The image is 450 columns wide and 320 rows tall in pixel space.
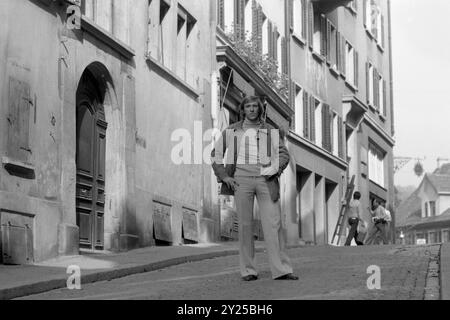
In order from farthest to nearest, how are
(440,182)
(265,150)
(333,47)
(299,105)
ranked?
1. (440,182)
2. (333,47)
3. (299,105)
4. (265,150)

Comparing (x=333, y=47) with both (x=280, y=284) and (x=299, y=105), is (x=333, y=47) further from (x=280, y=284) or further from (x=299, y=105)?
(x=280, y=284)

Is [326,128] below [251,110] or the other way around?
the other way around

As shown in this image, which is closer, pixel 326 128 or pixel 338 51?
pixel 326 128

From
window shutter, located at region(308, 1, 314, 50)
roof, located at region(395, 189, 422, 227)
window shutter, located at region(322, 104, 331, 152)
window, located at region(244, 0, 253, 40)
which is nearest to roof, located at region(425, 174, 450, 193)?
roof, located at region(395, 189, 422, 227)

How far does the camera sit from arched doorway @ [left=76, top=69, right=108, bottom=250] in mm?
18188

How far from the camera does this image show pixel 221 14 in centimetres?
2748

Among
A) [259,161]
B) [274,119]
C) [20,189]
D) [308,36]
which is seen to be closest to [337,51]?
[308,36]

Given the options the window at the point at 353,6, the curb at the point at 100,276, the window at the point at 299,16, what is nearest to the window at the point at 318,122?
the window at the point at 299,16

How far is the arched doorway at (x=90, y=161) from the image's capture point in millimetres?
18188

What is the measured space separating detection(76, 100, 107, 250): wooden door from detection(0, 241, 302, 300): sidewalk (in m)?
0.75

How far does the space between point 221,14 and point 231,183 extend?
638 inches

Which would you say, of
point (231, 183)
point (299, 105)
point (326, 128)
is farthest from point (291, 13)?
point (231, 183)

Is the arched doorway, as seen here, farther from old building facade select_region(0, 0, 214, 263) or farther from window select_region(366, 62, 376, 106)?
Result: window select_region(366, 62, 376, 106)

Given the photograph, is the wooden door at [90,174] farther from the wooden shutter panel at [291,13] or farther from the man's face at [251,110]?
the wooden shutter panel at [291,13]
